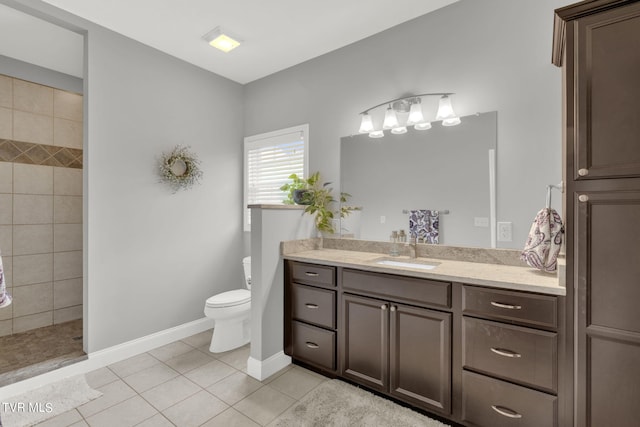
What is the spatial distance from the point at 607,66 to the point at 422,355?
1679mm

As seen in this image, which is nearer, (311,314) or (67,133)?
(311,314)

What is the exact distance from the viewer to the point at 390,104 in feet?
8.36

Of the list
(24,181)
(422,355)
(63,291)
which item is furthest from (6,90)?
(422,355)

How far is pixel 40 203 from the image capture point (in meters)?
3.19

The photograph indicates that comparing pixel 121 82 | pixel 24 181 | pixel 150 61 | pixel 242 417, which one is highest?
pixel 150 61

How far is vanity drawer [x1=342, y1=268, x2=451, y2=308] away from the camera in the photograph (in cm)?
175

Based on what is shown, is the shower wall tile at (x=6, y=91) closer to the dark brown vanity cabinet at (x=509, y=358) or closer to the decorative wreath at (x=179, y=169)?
the decorative wreath at (x=179, y=169)

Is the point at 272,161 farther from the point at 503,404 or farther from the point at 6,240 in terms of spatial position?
the point at 503,404

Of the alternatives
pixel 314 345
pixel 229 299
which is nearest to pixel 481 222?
pixel 314 345

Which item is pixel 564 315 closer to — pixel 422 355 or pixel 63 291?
pixel 422 355

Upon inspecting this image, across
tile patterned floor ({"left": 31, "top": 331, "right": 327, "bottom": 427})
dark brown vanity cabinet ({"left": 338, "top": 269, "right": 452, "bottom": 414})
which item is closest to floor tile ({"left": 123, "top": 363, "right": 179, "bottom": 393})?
tile patterned floor ({"left": 31, "top": 331, "right": 327, "bottom": 427})

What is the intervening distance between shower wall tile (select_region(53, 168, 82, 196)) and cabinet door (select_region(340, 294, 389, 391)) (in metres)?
3.30

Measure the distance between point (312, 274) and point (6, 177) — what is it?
3177 millimetres

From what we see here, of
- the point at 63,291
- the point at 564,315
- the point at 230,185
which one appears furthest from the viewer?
the point at 230,185
